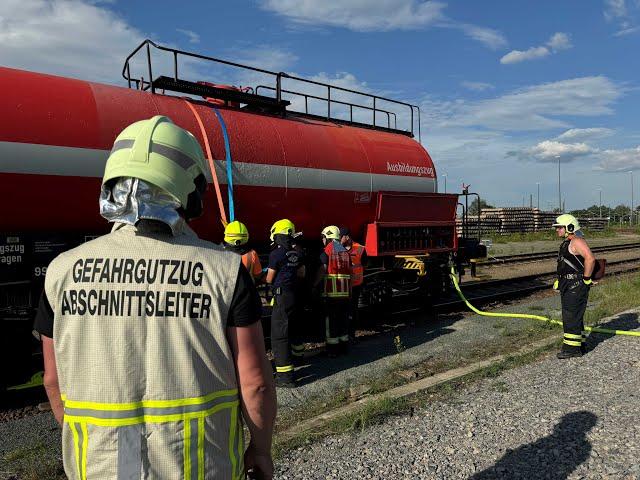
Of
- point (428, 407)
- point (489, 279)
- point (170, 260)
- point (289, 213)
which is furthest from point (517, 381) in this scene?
point (489, 279)

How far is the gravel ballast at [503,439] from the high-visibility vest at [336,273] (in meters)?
2.30

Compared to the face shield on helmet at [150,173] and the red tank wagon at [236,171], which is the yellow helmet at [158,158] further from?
the red tank wagon at [236,171]

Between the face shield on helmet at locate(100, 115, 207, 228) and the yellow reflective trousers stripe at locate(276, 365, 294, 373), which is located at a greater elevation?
the face shield on helmet at locate(100, 115, 207, 228)

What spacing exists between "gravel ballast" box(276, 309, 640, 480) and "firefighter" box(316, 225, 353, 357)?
7.02ft

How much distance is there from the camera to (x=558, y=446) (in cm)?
414

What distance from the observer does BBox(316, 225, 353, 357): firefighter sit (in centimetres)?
715

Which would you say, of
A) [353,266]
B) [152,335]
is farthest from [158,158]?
[353,266]

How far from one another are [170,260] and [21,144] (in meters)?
4.36

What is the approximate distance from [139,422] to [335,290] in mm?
5669

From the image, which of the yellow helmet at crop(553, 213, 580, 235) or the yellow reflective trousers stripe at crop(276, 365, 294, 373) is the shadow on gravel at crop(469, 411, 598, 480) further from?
the yellow helmet at crop(553, 213, 580, 235)

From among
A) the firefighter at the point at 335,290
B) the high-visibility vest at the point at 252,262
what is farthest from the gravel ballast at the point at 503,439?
the high-visibility vest at the point at 252,262

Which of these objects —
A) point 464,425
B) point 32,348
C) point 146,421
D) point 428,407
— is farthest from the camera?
point 32,348

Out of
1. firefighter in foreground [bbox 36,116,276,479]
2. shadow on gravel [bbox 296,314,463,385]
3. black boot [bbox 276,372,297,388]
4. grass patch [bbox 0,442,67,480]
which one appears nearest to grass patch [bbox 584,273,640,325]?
shadow on gravel [bbox 296,314,463,385]

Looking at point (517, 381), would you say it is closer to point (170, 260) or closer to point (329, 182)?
point (329, 182)
